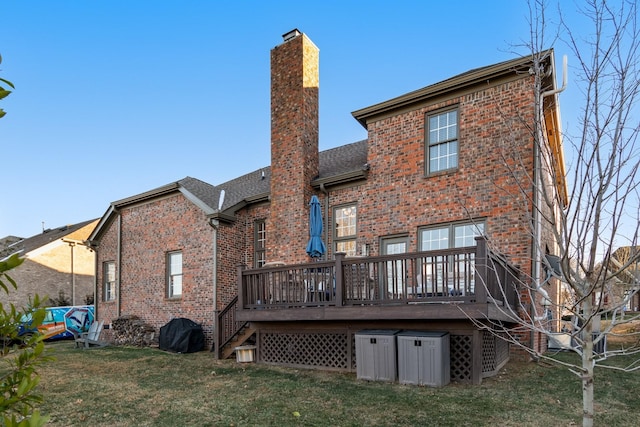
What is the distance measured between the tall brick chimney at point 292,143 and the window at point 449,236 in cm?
342

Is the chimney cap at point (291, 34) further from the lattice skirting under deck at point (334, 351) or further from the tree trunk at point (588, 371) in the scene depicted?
the tree trunk at point (588, 371)

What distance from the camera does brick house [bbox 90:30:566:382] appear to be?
826 centimetres

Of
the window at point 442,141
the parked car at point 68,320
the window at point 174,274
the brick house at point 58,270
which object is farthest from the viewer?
the brick house at point 58,270

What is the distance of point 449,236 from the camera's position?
10320mm

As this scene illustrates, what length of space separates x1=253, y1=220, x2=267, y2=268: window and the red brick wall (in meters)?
1.47

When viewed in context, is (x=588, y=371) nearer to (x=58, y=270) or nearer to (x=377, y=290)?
(x=377, y=290)

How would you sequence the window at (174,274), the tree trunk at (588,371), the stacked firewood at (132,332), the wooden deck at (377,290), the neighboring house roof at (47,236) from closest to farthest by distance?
the tree trunk at (588,371) → the wooden deck at (377,290) → the stacked firewood at (132,332) → the window at (174,274) → the neighboring house roof at (47,236)

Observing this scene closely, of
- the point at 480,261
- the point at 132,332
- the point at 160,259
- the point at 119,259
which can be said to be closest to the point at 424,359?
the point at 480,261

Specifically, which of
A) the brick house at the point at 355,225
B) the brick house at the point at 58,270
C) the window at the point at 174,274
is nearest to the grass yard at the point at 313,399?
the brick house at the point at 355,225

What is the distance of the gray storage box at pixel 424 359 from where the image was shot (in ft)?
24.4

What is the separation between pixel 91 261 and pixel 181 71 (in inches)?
684

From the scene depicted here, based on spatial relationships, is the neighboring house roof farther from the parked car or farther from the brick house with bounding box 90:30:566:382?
the brick house with bounding box 90:30:566:382

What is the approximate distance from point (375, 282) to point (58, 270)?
2457cm

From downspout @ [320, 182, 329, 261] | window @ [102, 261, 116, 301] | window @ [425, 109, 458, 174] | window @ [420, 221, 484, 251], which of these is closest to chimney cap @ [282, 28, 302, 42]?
downspout @ [320, 182, 329, 261]
